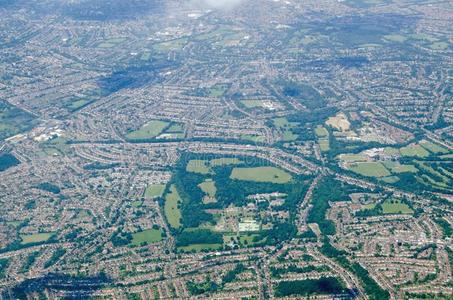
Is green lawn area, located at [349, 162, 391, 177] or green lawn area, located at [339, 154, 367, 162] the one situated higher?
green lawn area, located at [339, 154, 367, 162]

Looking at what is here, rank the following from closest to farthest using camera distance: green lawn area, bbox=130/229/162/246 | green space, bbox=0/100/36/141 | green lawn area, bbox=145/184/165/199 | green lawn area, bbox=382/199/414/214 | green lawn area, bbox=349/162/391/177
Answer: green lawn area, bbox=130/229/162/246 < green lawn area, bbox=382/199/414/214 < green lawn area, bbox=145/184/165/199 < green lawn area, bbox=349/162/391/177 < green space, bbox=0/100/36/141

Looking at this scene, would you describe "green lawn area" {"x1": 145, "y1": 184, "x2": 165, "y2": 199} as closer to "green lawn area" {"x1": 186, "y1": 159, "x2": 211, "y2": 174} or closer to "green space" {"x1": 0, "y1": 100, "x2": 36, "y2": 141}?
"green lawn area" {"x1": 186, "y1": 159, "x2": 211, "y2": 174}

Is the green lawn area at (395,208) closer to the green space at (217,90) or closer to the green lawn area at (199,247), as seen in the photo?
the green lawn area at (199,247)

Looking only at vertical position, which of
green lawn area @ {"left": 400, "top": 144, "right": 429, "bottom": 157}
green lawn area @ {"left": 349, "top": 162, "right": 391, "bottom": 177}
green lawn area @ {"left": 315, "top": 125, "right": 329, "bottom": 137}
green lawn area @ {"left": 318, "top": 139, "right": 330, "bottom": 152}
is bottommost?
green lawn area @ {"left": 400, "top": 144, "right": 429, "bottom": 157}

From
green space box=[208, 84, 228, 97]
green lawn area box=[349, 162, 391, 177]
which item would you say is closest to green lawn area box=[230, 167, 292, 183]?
green lawn area box=[349, 162, 391, 177]

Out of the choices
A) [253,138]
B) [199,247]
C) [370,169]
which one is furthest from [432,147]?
[199,247]

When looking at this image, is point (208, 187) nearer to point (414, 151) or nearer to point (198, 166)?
point (198, 166)

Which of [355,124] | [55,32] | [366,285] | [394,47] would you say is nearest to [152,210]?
[366,285]

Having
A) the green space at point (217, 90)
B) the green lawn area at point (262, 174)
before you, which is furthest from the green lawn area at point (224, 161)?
the green space at point (217, 90)
